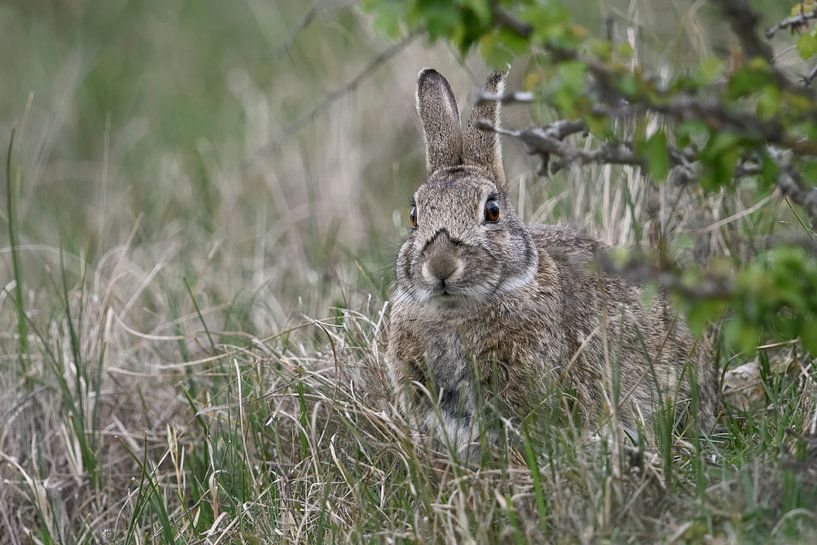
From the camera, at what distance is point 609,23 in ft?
12.3

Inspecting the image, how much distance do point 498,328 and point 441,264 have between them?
42 cm

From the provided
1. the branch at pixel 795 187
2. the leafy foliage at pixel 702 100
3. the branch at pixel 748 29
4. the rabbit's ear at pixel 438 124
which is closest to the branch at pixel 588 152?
the branch at pixel 795 187

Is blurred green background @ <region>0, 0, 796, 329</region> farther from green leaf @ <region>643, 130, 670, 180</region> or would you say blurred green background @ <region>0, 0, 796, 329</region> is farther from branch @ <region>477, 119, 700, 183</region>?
green leaf @ <region>643, 130, 670, 180</region>

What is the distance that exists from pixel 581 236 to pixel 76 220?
3.98m

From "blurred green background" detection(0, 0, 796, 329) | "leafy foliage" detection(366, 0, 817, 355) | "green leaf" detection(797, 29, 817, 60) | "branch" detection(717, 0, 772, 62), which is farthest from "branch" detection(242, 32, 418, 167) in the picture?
"green leaf" detection(797, 29, 817, 60)

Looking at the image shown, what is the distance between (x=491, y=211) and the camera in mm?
4609

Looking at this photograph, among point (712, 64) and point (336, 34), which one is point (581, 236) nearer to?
point (712, 64)

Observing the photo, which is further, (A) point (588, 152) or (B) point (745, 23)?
(A) point (588, 152)

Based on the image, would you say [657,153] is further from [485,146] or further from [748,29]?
[485,146]

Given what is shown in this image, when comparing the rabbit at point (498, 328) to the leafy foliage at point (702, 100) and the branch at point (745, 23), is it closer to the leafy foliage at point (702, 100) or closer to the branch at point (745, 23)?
the leafy foliage at point (702, 100)

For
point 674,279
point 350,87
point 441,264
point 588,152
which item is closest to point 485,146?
point 350,87

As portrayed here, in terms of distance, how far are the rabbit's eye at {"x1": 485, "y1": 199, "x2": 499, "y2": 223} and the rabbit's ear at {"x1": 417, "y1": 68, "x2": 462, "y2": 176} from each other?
45 cm

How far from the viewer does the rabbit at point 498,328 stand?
173 inches

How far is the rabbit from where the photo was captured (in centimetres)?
438
